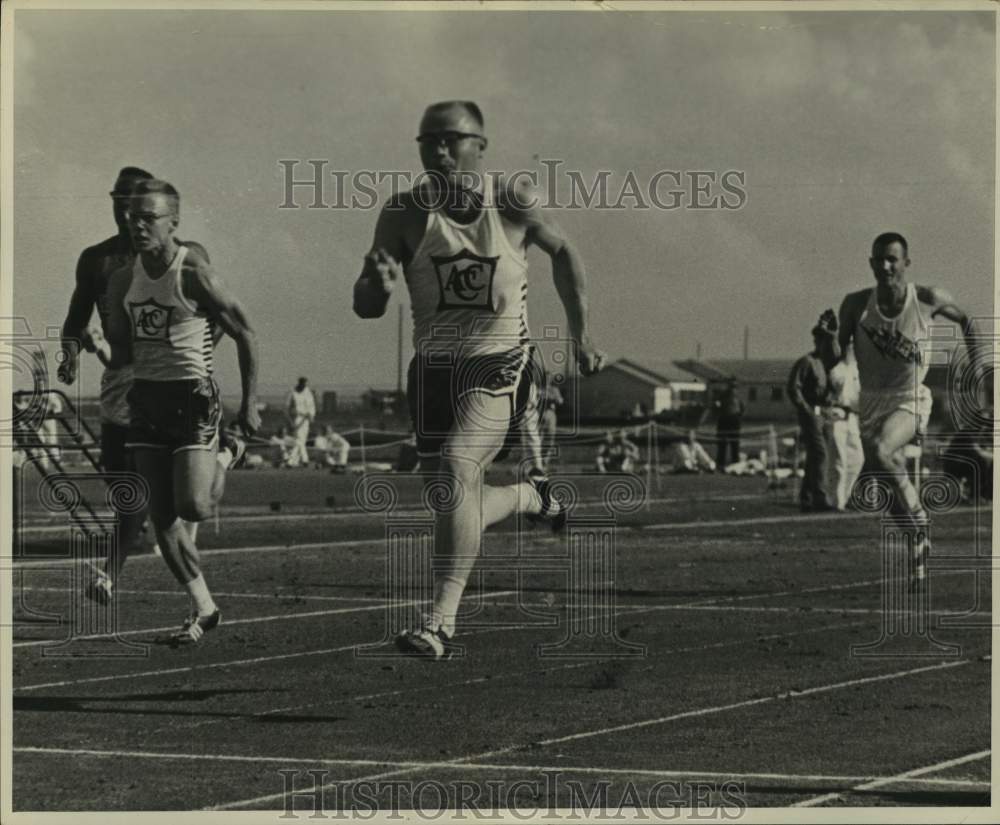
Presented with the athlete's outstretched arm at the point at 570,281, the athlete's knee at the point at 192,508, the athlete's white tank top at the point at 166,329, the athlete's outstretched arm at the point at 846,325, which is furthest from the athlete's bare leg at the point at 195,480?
the athlete's outstretched arm at the point at 846,325

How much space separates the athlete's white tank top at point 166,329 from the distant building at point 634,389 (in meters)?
2.08

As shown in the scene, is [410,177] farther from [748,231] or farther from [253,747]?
[253,747]

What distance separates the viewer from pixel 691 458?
87.6ft

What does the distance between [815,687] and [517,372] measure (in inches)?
100

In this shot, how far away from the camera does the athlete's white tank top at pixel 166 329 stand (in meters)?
10.3

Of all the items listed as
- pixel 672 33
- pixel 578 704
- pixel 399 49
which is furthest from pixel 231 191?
pixel 578 704

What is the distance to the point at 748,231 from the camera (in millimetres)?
11195

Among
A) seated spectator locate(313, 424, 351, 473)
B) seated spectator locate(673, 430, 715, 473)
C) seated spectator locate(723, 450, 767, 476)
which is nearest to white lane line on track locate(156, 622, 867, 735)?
seated spectator locate(313, 424, 351, 473)

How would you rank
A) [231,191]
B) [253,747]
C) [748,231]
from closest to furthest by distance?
[253,747] → [231,191] → [748,231]

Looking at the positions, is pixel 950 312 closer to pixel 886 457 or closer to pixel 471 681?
pixel 886 457

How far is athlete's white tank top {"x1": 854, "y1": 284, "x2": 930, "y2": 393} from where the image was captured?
11156 millimetres

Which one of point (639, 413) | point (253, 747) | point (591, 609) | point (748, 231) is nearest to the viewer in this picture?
point (253, 747)

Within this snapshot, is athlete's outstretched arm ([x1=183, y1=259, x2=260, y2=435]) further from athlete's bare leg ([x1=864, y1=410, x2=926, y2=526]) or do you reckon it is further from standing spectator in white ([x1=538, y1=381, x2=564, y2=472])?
athlete's bare leg ([x1=864, y1=410, x2=926, y2=526])

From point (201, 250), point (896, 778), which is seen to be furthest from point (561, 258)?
point (896, 778)
